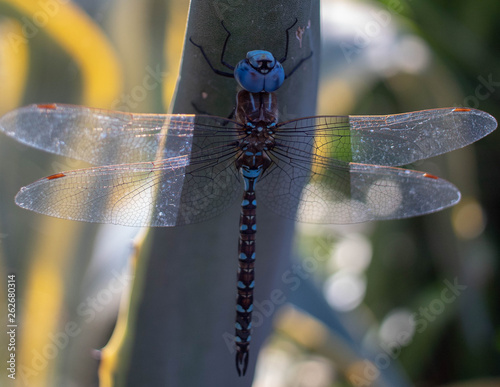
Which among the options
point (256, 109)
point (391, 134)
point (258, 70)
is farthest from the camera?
point (391, 134)

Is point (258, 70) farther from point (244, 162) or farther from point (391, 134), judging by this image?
point (391, 134)

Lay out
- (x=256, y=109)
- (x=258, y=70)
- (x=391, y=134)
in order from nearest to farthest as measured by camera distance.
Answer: (x=258, y=70) < (x=256, y=109) < (x=391, y=134)

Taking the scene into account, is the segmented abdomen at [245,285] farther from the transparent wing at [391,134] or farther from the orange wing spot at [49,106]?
the orange wing spot at [49,106]

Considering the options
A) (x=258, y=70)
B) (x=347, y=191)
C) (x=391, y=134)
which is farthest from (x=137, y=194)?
(x=391, y=134)

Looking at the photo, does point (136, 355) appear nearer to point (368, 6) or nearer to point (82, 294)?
point (82, 294)

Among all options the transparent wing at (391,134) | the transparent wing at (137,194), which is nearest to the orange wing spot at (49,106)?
the transparent wing at (137,194)

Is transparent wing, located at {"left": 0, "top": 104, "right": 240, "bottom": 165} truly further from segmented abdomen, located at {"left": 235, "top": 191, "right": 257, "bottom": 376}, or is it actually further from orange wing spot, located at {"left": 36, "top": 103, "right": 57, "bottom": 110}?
segmented abdomen, located at {"left": 235, "top": 191, "right": 257, "bottom": 376}

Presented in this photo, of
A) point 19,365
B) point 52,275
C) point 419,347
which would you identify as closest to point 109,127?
point 52,275

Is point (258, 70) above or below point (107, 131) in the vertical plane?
above
